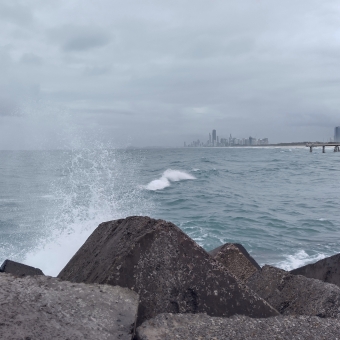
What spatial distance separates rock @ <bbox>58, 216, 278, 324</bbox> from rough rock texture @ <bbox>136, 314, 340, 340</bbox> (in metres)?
0.25

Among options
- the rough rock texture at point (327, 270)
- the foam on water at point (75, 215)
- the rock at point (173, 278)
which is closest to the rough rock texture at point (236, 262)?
the rough rock texture at point (327, 270)

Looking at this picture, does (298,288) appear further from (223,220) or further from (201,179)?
(201,179)

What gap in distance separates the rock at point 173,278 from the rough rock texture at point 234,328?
246mm

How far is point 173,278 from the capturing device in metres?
2.48

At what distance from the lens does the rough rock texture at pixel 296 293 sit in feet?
8.66

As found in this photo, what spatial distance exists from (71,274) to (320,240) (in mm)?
7661

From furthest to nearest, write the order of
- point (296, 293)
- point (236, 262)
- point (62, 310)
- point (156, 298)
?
1. point (236, 262)
2. point (296, 293)
3. point (156, 298)
4. point (62, 310)

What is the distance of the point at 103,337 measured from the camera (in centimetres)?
187

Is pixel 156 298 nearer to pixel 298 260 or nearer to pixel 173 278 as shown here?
pixel 173 278

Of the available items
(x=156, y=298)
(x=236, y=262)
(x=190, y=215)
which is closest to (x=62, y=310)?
(x=156, y=298)

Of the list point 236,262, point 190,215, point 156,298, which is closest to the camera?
point 156,298

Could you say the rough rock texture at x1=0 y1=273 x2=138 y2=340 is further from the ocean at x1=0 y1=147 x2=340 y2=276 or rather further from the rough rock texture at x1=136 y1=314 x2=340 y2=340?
the ocean at x1=0 y1=147 x2=340 y2=276

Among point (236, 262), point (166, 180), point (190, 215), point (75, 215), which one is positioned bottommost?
point (190, 215)

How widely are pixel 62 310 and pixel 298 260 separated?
21.9 feet
